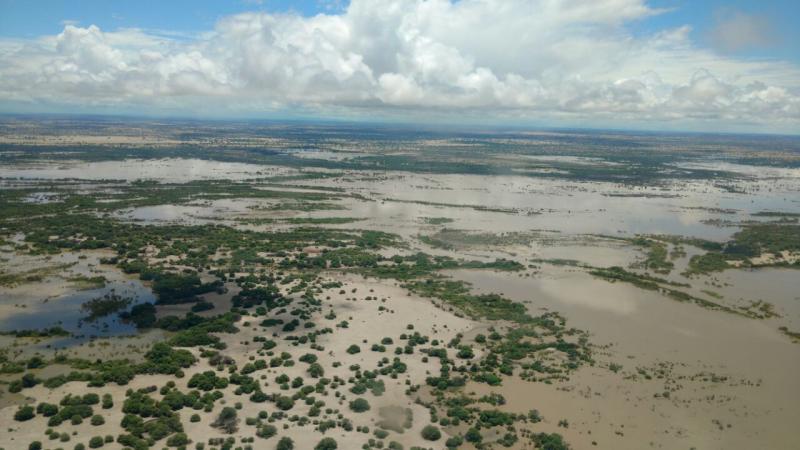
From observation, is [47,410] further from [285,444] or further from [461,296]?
[461,296]

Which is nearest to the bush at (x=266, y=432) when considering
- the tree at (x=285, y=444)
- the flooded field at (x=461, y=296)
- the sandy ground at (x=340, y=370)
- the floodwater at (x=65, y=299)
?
the sandy ground at (x=340, y=370)

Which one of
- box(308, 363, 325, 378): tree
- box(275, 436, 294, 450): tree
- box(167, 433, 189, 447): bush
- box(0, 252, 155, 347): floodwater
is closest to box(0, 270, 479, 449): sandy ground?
box(308, 363, 325, 378): tree

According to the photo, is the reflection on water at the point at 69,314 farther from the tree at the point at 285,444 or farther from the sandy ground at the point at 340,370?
the tree at the point at 285,444

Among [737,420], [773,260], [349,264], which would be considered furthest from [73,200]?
[773,260]

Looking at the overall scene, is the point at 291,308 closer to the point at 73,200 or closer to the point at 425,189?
the point at 73,200

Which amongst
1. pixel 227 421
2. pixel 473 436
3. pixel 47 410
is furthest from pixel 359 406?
pixel 47 410
